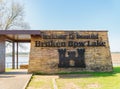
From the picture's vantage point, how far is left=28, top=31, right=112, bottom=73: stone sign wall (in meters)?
20.8

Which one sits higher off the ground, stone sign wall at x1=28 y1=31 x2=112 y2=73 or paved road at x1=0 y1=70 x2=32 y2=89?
stone sign wall at x1=28 y1=31 x2=112 y2=73

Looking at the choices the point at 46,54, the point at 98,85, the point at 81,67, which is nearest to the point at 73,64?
the point at 81,67

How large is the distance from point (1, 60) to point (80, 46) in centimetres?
608

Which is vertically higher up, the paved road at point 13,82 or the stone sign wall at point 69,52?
the stone sign wall at point 69,52

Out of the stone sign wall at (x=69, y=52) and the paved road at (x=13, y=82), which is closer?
the paved road at (x=13, y=82)

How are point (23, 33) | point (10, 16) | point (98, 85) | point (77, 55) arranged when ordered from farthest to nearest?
point (10, 16) → point (77, 55) → point (23, 33) → point (98, 85)

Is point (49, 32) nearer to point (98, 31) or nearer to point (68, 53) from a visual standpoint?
point (68, 53)

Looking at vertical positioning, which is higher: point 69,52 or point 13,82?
point 69,52

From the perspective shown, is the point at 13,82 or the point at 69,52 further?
the point at 69,52

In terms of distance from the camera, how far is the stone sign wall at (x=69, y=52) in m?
20.8

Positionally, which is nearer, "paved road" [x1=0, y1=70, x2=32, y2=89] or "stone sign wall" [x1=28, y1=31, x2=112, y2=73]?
"paved road" [x1=0, y1=70, x2=32, y2=89]

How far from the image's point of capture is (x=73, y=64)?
69.2 ft

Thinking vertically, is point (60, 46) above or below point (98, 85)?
above

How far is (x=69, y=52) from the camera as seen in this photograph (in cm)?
2109
